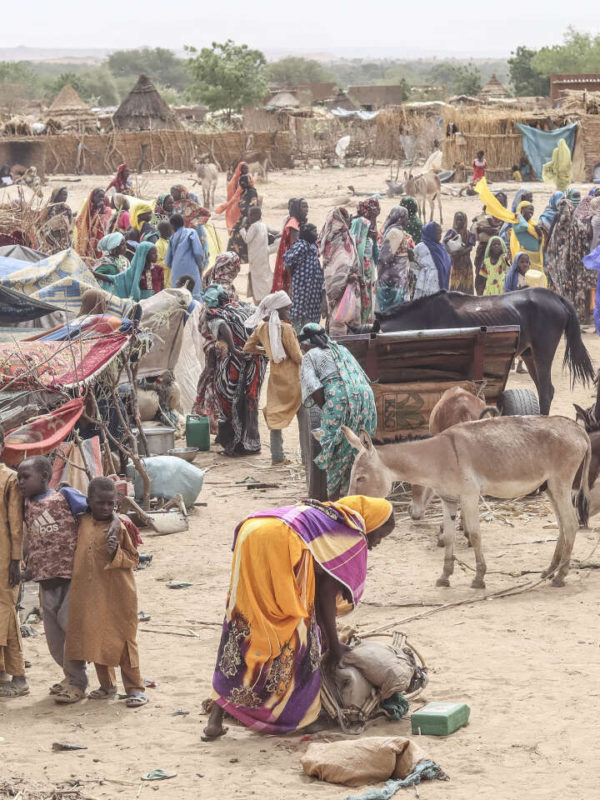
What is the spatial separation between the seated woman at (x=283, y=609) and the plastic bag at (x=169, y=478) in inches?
161

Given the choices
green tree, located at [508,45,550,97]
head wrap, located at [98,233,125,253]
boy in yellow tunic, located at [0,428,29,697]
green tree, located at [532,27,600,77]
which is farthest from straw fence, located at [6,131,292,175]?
green tree, located at [532,27,600,77]

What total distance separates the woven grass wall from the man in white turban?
Answer: 95.9 feet

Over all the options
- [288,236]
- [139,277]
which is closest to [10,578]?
[139,277]

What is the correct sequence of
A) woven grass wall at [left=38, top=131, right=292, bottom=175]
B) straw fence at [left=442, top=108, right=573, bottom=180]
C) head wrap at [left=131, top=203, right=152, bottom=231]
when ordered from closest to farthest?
head wrap at [left=131, top=203, right=152, bottom=231] < straw fence at [left=442, top=108, right=573, bottom=180] < woven grass wall at [left=38, top=131, right=292, bottom=175]

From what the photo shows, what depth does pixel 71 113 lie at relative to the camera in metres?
50.5

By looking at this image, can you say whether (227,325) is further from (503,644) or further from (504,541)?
(503,644)

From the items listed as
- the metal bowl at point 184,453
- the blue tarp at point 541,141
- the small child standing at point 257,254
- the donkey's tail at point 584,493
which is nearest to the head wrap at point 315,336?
the donkey's tail at point 584,493

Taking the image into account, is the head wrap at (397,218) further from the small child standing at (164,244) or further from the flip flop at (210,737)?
the flip flop at (210,737)

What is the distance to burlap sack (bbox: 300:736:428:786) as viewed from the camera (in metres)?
5.05

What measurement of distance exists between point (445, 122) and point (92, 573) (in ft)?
99.1

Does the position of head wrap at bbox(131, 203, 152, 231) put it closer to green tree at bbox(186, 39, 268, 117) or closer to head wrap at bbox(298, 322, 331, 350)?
head wrap at bbox(298, 322, 331, 350)

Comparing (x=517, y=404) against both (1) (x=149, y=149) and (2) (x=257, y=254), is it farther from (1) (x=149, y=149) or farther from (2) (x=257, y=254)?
(1) (x=149, y=149)

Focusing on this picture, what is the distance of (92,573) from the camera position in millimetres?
6074

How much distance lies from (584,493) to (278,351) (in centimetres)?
288
